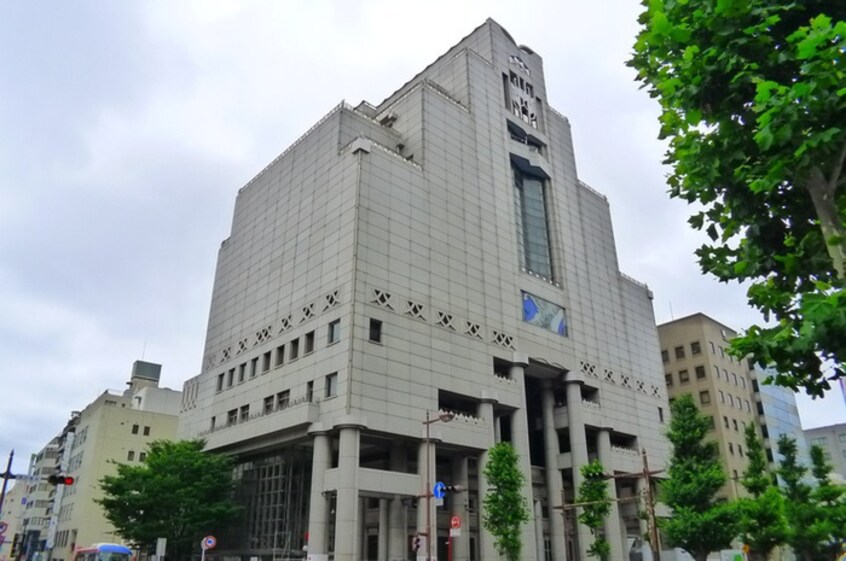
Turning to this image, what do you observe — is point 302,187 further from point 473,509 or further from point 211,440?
point 473,509

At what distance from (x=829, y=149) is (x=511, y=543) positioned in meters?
37.4

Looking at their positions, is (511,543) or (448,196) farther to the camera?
(448,196)

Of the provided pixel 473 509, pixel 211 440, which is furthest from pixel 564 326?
pixel 211 440

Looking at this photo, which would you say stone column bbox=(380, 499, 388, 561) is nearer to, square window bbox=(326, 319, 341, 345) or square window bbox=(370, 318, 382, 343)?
square window bbox=(370, 318, 382, 343)

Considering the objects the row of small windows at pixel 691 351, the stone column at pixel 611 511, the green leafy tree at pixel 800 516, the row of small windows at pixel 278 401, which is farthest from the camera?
the row of small windows at pixel 691 351

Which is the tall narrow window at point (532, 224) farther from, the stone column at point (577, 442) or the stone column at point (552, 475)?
the stone column at point (552, 475)

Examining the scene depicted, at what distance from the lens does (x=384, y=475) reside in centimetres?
4212

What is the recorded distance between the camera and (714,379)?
3425 inches

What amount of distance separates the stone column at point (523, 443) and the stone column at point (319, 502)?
1527 cm

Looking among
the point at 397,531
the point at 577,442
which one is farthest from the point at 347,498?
the point at 577,442

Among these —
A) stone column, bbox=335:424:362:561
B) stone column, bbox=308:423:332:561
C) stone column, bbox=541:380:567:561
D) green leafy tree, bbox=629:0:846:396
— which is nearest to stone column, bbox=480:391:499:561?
stone column, bbox=541:380:567:561

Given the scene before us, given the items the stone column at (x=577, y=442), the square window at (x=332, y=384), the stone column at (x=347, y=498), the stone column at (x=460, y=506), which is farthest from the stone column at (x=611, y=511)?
the square window at (x=332, y=384)

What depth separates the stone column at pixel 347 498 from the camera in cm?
3909

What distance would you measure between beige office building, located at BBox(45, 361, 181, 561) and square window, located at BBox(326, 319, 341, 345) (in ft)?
161
